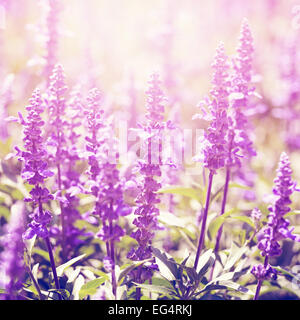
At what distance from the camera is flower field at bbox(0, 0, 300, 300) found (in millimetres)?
→ 2492

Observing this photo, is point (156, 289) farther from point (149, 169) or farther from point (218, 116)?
point (218, 116)

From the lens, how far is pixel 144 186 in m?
2.61

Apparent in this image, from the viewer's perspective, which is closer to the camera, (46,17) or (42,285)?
(42,285)

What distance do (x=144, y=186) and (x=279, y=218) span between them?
899 mm

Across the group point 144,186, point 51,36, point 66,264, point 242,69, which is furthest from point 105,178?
point 51,36

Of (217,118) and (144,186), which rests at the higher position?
(217,118)

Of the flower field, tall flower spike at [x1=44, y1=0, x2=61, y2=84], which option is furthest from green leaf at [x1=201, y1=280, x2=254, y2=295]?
tall flower spike at [x1=44, y1=0, x2=61, y2=84]

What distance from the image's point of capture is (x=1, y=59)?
6.39 metres

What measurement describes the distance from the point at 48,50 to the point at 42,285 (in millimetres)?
2339

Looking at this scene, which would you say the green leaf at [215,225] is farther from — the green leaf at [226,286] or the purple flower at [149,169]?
the purple flower at [149,169]

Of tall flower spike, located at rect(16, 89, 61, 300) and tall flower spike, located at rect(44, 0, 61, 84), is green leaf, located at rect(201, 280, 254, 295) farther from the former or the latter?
tall flower spike, located at rect(44, 0, 61, 84)
